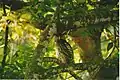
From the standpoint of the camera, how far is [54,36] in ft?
4.92

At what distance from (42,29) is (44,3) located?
0.13m

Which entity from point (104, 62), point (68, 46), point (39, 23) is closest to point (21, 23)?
point (39, 23)

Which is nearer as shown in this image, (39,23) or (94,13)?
(94,13)

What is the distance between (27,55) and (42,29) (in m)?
0.12

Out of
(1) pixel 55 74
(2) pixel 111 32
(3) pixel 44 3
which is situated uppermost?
(3) pixel 44 3

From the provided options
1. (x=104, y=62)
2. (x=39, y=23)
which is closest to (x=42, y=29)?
(x=39, y=23)

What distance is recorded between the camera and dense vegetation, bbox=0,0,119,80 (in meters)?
1.43

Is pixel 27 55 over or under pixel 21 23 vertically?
under

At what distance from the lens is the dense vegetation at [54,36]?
4.71 feet

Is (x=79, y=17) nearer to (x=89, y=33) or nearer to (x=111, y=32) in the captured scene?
(x=89, y=33)

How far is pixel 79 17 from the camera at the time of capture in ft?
4.66

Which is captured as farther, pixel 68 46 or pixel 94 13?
pixel 68 46

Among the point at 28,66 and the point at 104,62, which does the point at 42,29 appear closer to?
the point at 28,66

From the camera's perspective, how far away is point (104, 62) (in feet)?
4.80
